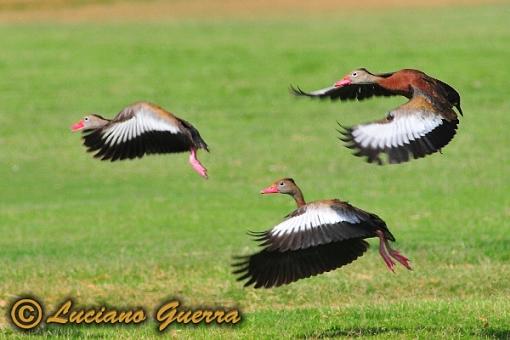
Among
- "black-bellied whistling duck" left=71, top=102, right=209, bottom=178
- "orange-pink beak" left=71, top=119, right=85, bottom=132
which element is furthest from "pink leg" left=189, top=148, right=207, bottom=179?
"orange-pink beak" left=71, top=119, right=85, bottom=132

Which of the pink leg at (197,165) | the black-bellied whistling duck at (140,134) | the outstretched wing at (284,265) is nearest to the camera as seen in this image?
the pink leg at (197,165)

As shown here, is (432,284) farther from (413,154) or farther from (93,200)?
(93,200)

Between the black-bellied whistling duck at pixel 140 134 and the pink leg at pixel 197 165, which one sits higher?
the black-bellied whistling duck at pixel 140 134

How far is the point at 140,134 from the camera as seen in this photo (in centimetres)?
955

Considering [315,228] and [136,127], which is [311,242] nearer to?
[315,228]

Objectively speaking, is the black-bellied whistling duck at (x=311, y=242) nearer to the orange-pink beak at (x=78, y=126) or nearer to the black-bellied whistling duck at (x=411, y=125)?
the black-bellied whistling duck at (x=411, y=125)

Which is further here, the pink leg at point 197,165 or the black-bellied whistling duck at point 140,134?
the black-bellied whistling duck at point 140,134

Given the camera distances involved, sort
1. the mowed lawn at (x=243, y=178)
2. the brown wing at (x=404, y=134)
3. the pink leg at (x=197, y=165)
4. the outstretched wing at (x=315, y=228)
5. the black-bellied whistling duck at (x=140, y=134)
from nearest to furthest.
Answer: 1. the brown wing at (x=404, y=134)
2. the outstretched wing at (x=315, y=228)
3. the pink leg at (x=197, y=165)
4. the black-bellied whistling duck at (x=140, y=134)
5. the mowed lawn at (x=243, y=178)

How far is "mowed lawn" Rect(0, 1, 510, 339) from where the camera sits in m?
12.9

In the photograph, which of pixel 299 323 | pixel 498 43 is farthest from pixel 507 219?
pixel 498 43

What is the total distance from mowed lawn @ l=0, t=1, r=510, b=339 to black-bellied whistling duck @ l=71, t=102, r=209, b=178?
59.8 inches

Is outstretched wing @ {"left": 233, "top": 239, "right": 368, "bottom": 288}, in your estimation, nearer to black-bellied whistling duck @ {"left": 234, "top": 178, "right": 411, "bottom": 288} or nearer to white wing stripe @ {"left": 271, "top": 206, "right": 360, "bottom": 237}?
black-bellied whistling duck @ {"left": 234, "top": 178, "right": 411, "bottom": 288}

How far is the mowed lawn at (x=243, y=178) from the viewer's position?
12.9 meters

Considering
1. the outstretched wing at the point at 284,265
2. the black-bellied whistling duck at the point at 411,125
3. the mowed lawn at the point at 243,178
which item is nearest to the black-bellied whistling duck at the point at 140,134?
the outstretched wing at the point at 284,265
